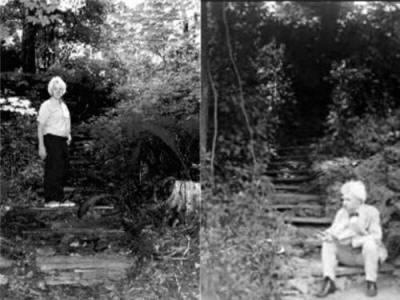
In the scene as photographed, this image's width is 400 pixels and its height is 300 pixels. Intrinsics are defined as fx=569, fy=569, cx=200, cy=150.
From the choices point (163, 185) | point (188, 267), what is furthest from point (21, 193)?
point (188, 267)

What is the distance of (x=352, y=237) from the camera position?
2.42 metres

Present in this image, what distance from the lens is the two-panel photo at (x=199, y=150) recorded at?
2.38 metres

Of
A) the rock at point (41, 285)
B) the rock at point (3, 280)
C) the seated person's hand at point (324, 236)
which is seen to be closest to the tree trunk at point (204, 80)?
the seated person's hand at point (324, 236)

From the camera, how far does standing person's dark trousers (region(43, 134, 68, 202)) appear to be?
2.76 m

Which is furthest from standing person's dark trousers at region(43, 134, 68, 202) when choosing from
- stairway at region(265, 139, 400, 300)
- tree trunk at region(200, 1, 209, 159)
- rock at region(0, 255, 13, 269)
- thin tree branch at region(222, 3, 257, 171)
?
stairway at region(265, 139, 400, 300)

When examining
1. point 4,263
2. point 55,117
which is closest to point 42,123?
point 55,117

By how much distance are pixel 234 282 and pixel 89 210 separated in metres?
0.82

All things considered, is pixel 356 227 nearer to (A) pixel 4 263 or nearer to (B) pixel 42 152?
(B) pixel 42 152

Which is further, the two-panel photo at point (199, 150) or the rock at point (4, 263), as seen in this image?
the rock at point (4, 263)

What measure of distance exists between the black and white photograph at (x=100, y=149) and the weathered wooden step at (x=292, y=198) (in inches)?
20.3

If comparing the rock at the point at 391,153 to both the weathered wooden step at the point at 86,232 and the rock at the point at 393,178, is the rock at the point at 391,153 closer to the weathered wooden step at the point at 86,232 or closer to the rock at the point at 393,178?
the rock at the point at 393,178

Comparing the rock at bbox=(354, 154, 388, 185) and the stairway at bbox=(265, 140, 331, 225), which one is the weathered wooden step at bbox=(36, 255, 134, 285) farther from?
the rock at bbox=(354, 154, 388, 185)

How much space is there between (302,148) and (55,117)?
3.88 ft

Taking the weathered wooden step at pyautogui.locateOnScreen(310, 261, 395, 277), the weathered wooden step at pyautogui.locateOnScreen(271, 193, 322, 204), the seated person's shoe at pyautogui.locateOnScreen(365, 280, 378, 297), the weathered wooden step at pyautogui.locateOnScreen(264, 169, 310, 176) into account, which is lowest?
the seated person's shoe at pyautogui.locateOnScreen(365, 280, 378, 297)
